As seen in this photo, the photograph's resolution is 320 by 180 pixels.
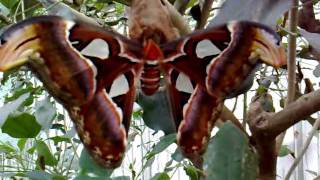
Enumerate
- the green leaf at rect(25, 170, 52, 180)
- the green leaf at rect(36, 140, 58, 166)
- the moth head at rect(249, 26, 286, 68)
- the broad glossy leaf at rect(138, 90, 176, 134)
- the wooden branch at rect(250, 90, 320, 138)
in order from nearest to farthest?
1. the moth head at rect(249, 26, 286, 68)
2. the wooden branch at rect(250, 90, 320, 138)
3. the broad glossy leaf at rect(138, 90, 176, 134)
4. the green leaf at rect(25, 170, 52, 180)
5. the green leaf at rect(36, 140, 58, 166)

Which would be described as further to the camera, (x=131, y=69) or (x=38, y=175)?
(x=38, y=175)

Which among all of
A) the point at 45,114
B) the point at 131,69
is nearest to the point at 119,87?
the point at 131,69

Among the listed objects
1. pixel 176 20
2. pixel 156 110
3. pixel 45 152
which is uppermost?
pixel 176 20

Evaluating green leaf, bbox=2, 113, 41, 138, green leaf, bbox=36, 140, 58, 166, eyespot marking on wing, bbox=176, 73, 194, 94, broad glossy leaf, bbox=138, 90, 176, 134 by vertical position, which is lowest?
green leaf, bbox=36, 140, 58, 166

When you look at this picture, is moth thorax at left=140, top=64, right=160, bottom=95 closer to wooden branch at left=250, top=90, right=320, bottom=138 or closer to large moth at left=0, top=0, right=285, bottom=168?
large moth at left=0, top=0, right=285, bottom=168

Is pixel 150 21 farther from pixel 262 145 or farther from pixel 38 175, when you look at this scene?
pixel 38 175

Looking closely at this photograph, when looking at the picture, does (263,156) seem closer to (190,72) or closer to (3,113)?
(190,72)


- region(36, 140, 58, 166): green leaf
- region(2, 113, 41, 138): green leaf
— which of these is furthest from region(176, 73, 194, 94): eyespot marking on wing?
region(36, 140, 58, 166): green leaf
